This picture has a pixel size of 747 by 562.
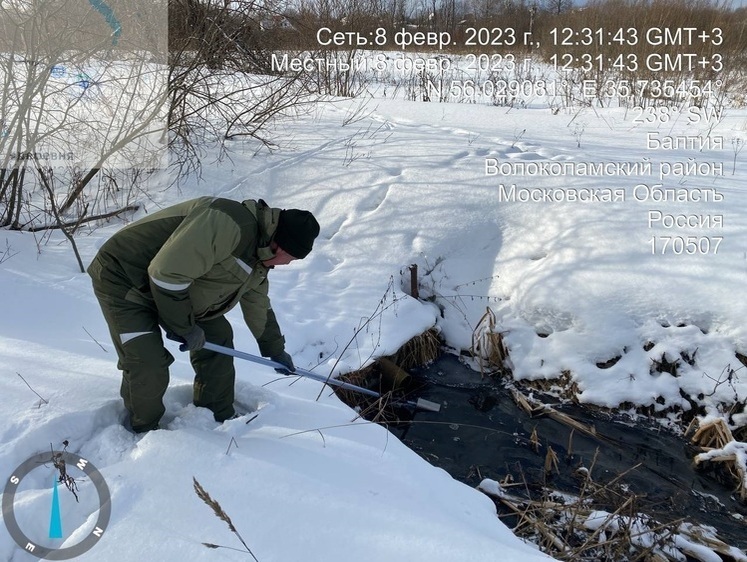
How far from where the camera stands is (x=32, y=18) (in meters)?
4.37

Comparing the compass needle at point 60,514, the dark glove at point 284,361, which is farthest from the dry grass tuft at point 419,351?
the compass needle at point 60,514

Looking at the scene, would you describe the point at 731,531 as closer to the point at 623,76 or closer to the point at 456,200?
the point at 456,200

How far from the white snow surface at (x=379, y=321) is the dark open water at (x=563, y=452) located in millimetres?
305

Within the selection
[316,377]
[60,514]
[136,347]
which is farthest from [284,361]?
[60,514]

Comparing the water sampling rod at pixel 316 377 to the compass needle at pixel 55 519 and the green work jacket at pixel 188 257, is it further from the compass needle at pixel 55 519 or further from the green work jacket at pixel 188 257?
the compass needle at pixel 55 519

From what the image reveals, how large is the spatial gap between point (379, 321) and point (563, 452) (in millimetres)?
1695

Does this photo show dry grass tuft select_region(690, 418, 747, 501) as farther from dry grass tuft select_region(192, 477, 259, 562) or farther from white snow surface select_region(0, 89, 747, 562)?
dry grass tuft select_region(192, 477, 259, 562)

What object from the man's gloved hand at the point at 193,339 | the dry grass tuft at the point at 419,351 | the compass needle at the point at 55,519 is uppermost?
the man's gloved hand at the point at 193,339

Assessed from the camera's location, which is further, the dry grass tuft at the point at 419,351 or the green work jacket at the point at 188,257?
the dry grass tuft at the point at 419,351

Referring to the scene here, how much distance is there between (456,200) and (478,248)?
0.66 meters

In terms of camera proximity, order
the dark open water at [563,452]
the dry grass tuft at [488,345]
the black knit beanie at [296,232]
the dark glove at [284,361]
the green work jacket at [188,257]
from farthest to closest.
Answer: the dry grass tuft at [488,345] → the dark open water at [563,452] → the dark glove at [284,361] → the black knit beanie at [296,232] → the green work jacket at [188,257]

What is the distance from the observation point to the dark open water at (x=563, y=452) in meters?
3.15

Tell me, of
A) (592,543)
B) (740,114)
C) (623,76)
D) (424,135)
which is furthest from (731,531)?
(623,76)

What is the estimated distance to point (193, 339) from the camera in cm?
244
